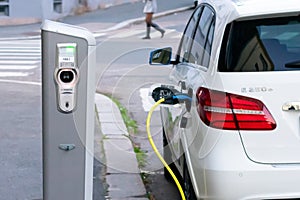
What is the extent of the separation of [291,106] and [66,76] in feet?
4.39

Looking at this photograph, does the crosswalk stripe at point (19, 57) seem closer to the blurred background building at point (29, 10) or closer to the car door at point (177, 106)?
the blurred background building at point (29, 10)

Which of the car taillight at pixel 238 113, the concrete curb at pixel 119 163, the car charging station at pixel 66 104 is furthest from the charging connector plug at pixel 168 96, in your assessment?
the concrete curb at pixel 119 163

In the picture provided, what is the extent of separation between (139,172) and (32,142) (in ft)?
5.72

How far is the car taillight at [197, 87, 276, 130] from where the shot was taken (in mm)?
3770

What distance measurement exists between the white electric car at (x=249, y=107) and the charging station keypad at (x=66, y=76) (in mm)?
801

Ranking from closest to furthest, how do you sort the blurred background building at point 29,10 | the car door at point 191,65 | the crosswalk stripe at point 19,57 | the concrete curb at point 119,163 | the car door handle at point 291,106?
the car door handle at point 291,106
the car door at point 191,65
the concrete curb at point 119,163
the crosswalk stripe at point 19,57
the blurred background building at point 29,10

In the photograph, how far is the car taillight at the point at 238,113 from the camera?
3.77 metres

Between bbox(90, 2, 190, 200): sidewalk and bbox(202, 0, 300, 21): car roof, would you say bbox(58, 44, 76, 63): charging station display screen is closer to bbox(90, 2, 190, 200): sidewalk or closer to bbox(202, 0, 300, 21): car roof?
bbox(202, 0, 300, 21): car roof

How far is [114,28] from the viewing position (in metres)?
24.5

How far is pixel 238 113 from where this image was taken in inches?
150

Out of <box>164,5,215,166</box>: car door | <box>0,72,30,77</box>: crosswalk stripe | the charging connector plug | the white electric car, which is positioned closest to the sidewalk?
<box>164,5,215,166</box>: car door

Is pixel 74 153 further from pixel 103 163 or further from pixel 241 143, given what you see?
pixel 103 163

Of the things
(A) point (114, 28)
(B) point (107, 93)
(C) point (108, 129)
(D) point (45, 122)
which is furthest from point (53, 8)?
(D) point (45, 122)

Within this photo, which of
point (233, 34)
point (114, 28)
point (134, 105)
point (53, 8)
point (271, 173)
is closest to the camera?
point (271, 173)
